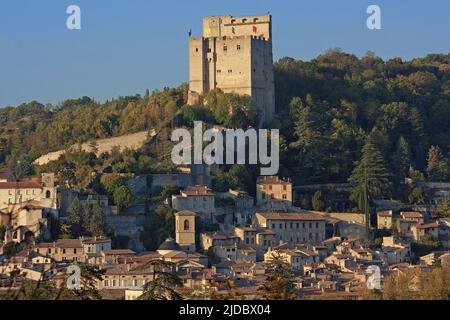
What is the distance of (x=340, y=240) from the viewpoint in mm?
42219

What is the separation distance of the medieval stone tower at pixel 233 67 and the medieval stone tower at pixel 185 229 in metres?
8.67

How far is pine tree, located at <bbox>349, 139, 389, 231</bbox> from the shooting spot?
45406 millimetres

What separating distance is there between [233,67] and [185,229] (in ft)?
31.6

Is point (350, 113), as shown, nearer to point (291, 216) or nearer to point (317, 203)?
point (317, 203)

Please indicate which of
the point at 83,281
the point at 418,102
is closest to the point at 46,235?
the point at 83,281

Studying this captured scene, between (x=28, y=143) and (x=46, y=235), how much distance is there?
1389 centimetres

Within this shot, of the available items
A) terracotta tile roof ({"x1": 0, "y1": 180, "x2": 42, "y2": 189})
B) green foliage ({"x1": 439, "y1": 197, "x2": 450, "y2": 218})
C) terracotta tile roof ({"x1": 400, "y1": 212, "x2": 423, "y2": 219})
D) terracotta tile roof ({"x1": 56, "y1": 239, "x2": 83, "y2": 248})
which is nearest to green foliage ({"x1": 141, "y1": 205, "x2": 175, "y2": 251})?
terracotta tile roof ({"x1": 56, "y1": 239, "x2": 83, "y2": 248})

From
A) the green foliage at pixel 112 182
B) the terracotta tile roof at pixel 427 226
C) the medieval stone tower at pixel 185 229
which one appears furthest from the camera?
the terracotta tile roof at pixel 427 226

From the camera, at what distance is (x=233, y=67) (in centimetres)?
4859

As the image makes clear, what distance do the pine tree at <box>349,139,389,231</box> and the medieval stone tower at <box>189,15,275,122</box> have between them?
4.47 m

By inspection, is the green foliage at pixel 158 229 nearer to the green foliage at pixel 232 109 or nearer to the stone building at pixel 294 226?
the stone building at pixel 294 226

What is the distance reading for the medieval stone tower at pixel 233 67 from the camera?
4844cm

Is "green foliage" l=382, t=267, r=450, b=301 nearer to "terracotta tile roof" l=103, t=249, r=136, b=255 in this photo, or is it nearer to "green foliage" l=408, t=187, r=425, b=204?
"terracotta tile roof" l=103, t=249, r=136, b=255

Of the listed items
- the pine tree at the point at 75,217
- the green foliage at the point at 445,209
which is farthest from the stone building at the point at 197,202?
the green foliage at the point at 445,209
